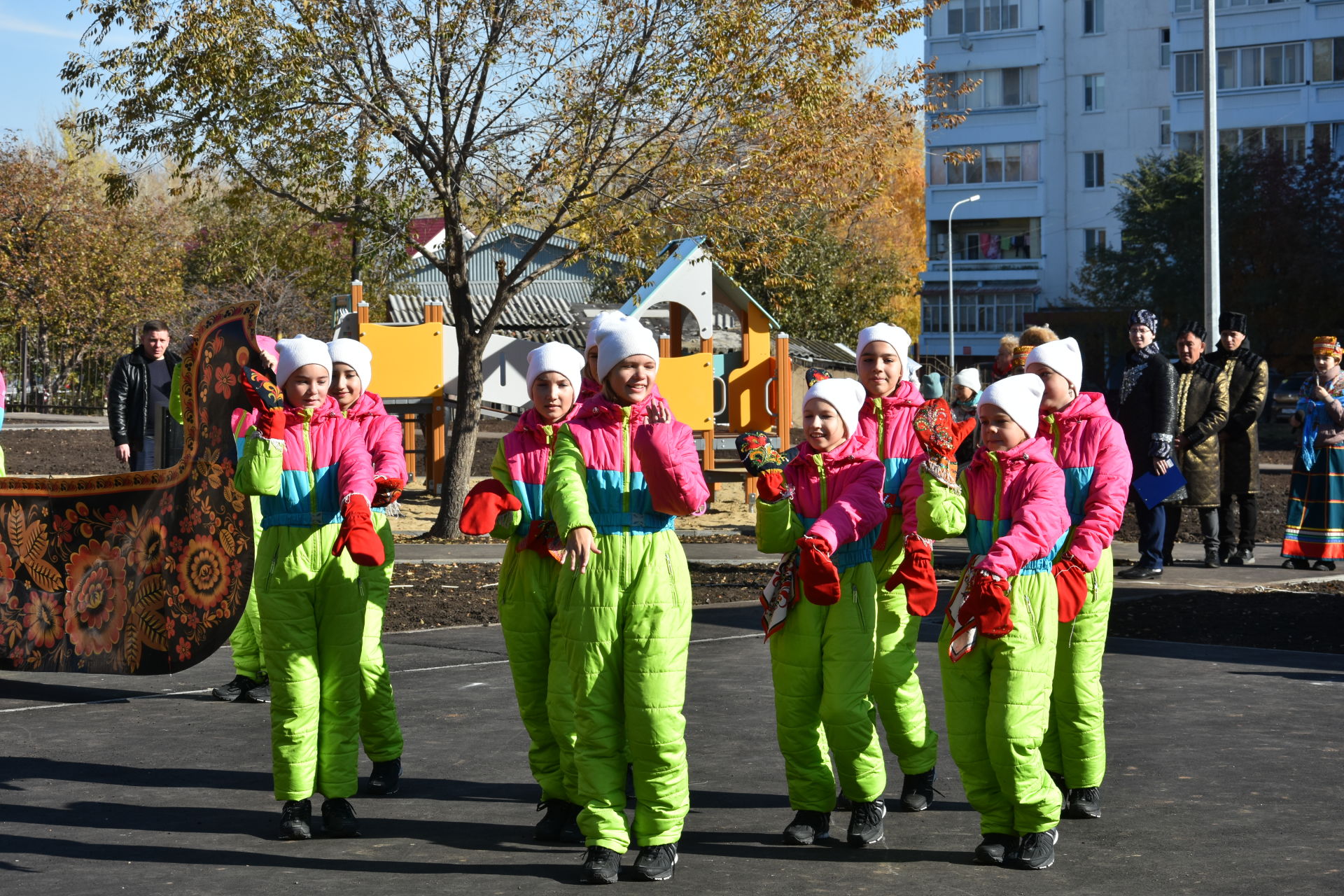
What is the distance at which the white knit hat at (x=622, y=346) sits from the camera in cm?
538

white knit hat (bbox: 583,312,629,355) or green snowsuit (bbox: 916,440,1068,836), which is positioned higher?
white knit hat (bbox: 583,312,629,355)

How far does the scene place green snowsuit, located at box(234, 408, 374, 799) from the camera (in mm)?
5609

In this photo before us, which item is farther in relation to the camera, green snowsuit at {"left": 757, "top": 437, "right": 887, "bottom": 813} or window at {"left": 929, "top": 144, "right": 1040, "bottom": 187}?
window at {"left": 929, "top": 144, "right": 1040, "bottom": 187}

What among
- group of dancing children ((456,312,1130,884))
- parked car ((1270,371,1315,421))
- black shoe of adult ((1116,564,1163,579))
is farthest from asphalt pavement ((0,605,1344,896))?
parked car ((1270,371,1315,421))

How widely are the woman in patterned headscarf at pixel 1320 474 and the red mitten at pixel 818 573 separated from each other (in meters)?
8.75

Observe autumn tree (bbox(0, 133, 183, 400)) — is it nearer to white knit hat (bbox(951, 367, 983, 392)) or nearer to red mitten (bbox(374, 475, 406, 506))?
white knit hat (bbox(951, 367, 983, 392))

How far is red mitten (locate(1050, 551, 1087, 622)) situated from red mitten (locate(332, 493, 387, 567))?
2.32m

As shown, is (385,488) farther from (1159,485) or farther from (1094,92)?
(1094,92)

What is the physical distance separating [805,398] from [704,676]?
3.39m

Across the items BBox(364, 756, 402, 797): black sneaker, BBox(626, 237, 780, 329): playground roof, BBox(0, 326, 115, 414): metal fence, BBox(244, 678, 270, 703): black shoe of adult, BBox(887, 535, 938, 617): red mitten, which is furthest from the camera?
BBox(0, 326, 115, 414): metal fence

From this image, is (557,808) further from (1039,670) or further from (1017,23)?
(1017,23)

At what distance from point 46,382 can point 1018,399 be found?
46.5 m

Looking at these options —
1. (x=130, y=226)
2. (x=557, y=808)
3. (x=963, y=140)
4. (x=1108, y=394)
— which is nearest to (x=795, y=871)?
(x=557, y=808)

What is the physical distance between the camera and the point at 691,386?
63.0 feet
